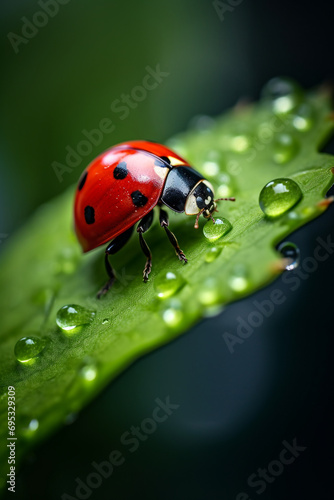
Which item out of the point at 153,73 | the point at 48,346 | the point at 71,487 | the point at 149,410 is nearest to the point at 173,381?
the point at 149,410

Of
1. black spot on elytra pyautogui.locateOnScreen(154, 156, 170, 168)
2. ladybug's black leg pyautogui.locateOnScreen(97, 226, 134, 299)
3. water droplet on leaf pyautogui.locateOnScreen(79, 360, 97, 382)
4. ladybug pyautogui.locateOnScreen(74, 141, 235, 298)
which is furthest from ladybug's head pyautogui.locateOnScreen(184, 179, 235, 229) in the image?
water droplet on leaf pyautogui.locateOnScreen(79, 360, 97, 382)

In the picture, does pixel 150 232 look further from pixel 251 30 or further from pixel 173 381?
pixel 251 30

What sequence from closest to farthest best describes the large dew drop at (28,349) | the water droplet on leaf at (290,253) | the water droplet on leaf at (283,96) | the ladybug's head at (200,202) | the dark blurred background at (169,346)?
the water droplet on leaf at (290,253)
the large dew drop at (28,349)
the ladybug's head at (200,202)
the dark blurred background at (169,346)
the water droplet on leaf at (283,96)

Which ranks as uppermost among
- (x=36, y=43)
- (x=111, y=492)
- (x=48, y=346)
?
(x=36, y=43)

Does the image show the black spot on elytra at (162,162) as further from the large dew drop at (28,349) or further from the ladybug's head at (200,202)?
the large dew drop at (28,349)

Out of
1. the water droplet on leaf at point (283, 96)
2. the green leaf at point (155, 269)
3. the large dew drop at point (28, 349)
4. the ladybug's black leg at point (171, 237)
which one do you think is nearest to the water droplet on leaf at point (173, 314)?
the green leaf at point (155, 269)

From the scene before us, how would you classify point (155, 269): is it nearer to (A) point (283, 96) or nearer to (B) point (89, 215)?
(B) point (89, 215)
